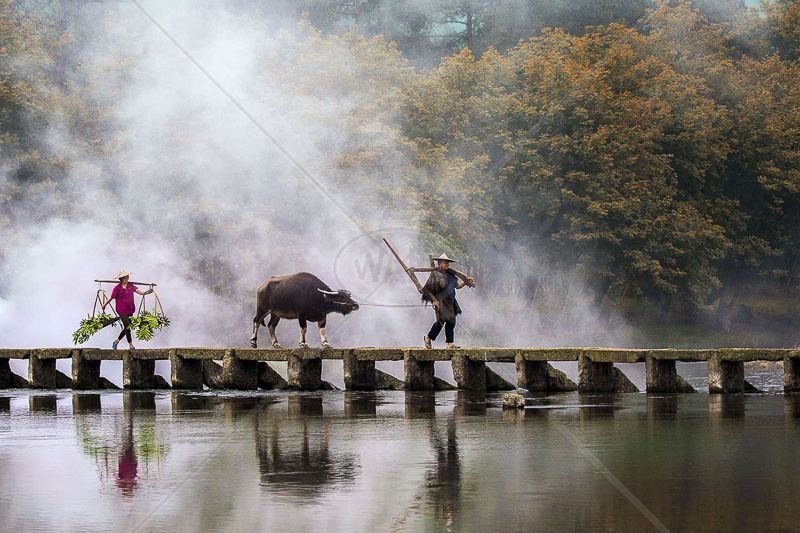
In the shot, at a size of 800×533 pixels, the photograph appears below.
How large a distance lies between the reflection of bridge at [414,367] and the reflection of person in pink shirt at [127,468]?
30.7 ft

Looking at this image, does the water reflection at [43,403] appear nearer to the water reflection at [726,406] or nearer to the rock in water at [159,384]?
the rock in water at [159,384]

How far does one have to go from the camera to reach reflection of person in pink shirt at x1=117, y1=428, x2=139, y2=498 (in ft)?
36.7

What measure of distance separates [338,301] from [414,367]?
3.07 meters

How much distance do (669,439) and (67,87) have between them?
41768 mm

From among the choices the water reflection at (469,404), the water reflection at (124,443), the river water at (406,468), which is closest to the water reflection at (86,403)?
the water reflection at (124,443)

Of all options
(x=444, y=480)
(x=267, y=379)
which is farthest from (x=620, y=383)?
(x=444, y=480)

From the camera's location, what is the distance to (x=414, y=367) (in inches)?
946

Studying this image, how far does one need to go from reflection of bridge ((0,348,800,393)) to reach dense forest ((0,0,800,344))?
2079 centimetres

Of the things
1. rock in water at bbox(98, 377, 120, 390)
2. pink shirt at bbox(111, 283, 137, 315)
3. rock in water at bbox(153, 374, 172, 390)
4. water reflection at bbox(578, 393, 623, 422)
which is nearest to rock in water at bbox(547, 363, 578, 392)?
water reflection at bbox(578, 393, 623, 422)

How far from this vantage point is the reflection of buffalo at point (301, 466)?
11.1 meters

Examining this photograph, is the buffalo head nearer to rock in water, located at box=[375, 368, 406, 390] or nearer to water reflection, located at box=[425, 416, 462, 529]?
rock in water, located at box=[375, 368, 406, 390]

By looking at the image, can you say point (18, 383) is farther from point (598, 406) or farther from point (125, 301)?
point (598, 406)

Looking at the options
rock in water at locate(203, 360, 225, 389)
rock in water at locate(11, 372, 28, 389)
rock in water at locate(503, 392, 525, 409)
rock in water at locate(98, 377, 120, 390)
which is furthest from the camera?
rock in water at locate(11, 372, 28, 389)

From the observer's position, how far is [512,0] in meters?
76.9
